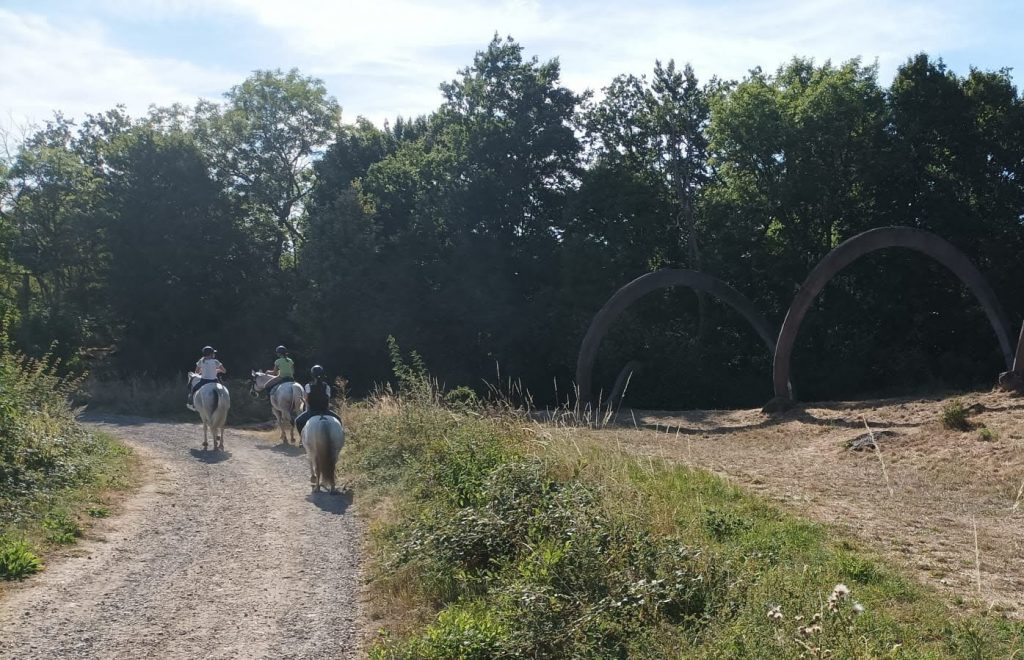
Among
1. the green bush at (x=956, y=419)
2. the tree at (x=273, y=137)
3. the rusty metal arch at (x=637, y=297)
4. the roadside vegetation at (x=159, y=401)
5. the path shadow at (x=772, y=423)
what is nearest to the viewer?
the green bush at (x=956, y=419)

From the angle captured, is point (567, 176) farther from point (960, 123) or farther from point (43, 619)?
point (43, 619)

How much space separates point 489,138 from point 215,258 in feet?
40.7

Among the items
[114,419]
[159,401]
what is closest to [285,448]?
[114,419]

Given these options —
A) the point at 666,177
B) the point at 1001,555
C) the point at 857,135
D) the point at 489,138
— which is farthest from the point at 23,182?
the point at 1001,555

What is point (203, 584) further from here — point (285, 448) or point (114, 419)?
point (114, 419)

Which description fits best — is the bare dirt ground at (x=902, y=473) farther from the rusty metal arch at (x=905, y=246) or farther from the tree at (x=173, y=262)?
the tree at (x=173, y=262)

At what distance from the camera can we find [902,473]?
13422 mm

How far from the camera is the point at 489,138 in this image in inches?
1453

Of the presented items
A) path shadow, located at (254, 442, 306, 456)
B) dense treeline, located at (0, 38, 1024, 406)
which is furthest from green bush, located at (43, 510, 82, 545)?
dense treeline, located at (0, 38, 1024, 406)

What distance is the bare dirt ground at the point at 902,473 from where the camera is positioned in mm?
8359

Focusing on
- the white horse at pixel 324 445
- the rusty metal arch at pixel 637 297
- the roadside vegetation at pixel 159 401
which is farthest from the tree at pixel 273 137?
the white horse at pixel 324 445

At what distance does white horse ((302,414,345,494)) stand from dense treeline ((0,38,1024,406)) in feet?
63.0

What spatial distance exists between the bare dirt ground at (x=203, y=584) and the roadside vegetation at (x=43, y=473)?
0.35m

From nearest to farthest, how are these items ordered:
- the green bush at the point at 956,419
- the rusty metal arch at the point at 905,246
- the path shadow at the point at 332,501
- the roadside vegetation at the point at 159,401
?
the path shadow at the point at 332,501 → the green bush at the point at 956,419 → the rusty metal arch at the point at 905,246 → the roadside vegetation at the point at 159,401
